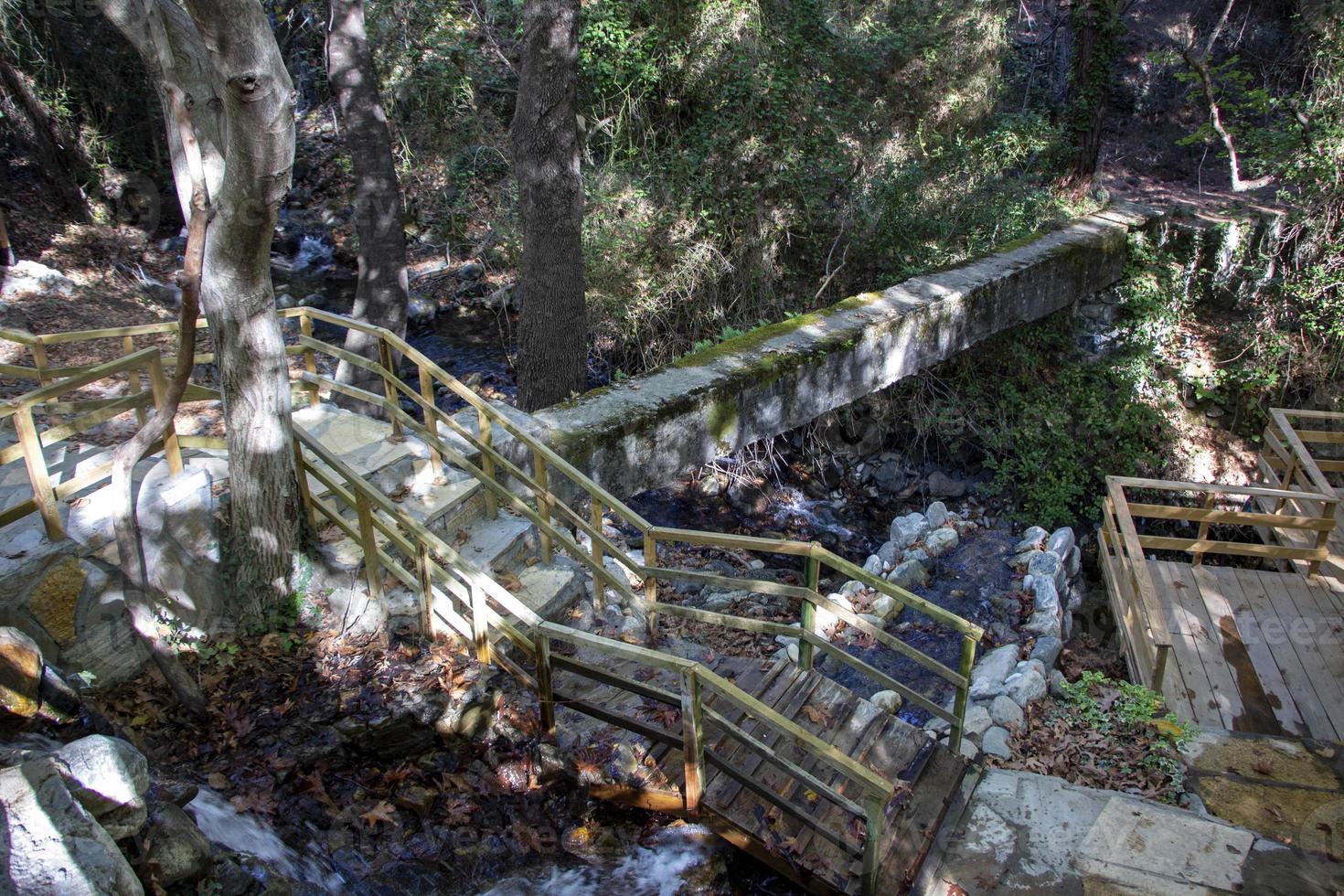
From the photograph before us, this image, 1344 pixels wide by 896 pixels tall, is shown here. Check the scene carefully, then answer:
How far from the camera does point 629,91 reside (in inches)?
531

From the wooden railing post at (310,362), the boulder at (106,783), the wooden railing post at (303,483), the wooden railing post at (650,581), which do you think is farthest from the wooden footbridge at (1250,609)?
the wooden railing post at (310,362)

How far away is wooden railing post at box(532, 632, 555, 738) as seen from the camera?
491 cm

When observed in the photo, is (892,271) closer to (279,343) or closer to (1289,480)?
(1289,480)

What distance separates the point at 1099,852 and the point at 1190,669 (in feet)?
11.8

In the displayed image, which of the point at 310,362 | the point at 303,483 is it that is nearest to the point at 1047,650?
the point at 303,483

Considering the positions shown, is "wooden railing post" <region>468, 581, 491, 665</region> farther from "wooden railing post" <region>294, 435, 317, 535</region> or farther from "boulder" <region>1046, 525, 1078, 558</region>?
"boulder" <region>1046, 525, 1078, 558</region>

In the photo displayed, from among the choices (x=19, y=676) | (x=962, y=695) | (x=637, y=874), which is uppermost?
(x=19, y=676)

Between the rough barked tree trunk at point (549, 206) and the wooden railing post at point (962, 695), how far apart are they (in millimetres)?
5783

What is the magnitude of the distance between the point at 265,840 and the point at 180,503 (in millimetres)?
2178

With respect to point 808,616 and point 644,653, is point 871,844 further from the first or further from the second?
point 808,616

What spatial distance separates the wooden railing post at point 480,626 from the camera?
5.06 m

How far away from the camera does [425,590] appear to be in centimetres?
530

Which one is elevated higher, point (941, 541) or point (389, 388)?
point (389, 388)

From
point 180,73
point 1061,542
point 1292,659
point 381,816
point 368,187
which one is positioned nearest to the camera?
point 381,816
